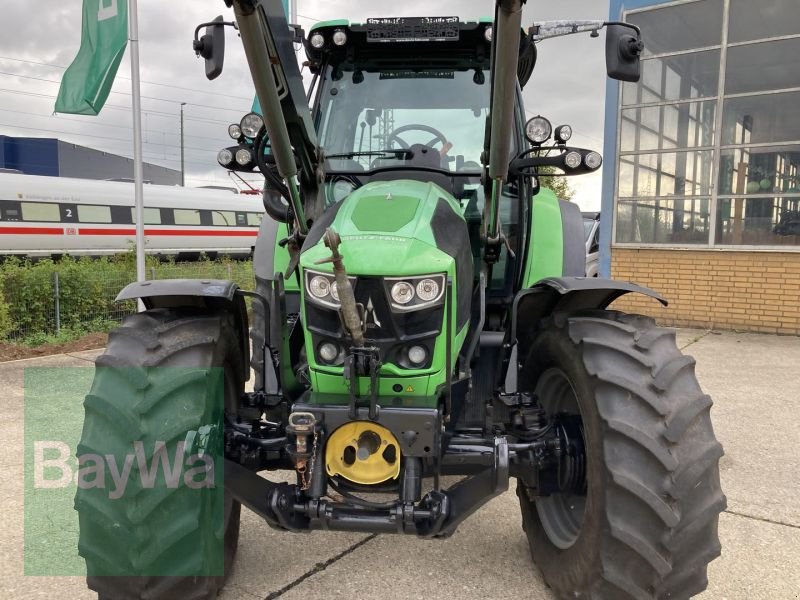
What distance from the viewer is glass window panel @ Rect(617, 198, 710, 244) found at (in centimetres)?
1072

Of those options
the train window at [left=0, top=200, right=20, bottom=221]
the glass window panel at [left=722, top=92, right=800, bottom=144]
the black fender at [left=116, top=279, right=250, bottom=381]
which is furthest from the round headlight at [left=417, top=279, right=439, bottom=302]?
the train window at [left=0, top=200, right=20, bottom=221]

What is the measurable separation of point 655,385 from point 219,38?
7.86 feet

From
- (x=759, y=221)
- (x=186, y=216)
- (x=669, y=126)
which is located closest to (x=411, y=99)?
(x=759, y=221)

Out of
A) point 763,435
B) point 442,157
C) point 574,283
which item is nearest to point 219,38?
point 442,157

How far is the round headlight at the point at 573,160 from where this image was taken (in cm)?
320

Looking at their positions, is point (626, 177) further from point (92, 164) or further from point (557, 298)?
point (92, 164)

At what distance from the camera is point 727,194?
34.4 ft

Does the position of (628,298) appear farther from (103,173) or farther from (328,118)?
(103,173)

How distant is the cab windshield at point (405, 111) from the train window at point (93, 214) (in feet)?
67.3

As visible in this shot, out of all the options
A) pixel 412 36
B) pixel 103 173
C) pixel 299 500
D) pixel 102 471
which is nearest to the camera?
pixel 102 471

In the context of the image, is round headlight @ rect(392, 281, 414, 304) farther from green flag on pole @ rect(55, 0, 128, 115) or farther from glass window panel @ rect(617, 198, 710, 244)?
glass window panel @ rect(617, 198, 710, 244)

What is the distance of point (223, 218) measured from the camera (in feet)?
90.6

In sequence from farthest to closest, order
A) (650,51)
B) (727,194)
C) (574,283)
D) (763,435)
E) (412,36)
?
(650,51) < (727,194) < (763,435) < (412,36) < (574,283)

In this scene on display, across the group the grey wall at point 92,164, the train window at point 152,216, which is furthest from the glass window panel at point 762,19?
the grey wall at point 92,164
